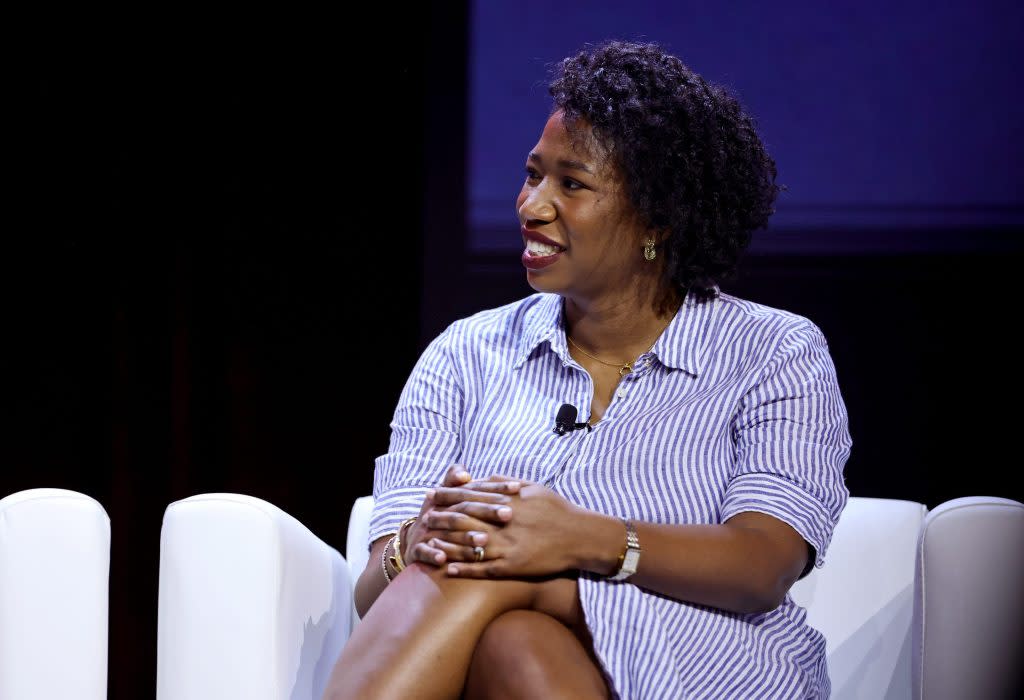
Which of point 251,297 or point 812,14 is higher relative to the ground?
point 812,14

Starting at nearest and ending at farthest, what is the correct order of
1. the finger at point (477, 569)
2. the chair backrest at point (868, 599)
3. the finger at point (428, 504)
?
the finger at point (477, 569), the finger at point (428, 504), the chair backrest at point (868, 599)

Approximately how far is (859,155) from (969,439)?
24.6 inches

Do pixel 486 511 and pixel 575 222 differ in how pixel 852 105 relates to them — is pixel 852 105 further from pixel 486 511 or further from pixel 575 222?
pixel 486 511

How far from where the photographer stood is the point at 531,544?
4.11 ft

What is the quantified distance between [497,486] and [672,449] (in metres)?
0.25

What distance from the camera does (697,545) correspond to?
4.25 ft

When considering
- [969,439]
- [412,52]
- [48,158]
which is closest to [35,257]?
[48,158]

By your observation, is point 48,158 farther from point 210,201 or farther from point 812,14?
point 812,14

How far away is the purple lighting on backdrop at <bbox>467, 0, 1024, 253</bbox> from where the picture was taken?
244cm

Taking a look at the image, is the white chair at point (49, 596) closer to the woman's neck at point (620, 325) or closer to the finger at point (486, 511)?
the finger at point (486, 511)

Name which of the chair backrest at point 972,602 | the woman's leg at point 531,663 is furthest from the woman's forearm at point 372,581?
the chair backrest at point 972,602

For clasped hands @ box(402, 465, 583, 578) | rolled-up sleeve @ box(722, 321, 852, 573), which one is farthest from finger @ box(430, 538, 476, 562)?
rolled-up sleeve @ box(722, 321, 852, 573)

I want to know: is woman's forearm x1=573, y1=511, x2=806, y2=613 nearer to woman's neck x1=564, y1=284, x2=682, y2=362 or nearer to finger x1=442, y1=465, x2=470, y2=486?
finger x1=442, y1=465, x2=470, y2=486

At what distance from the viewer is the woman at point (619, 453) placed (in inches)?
48.5
